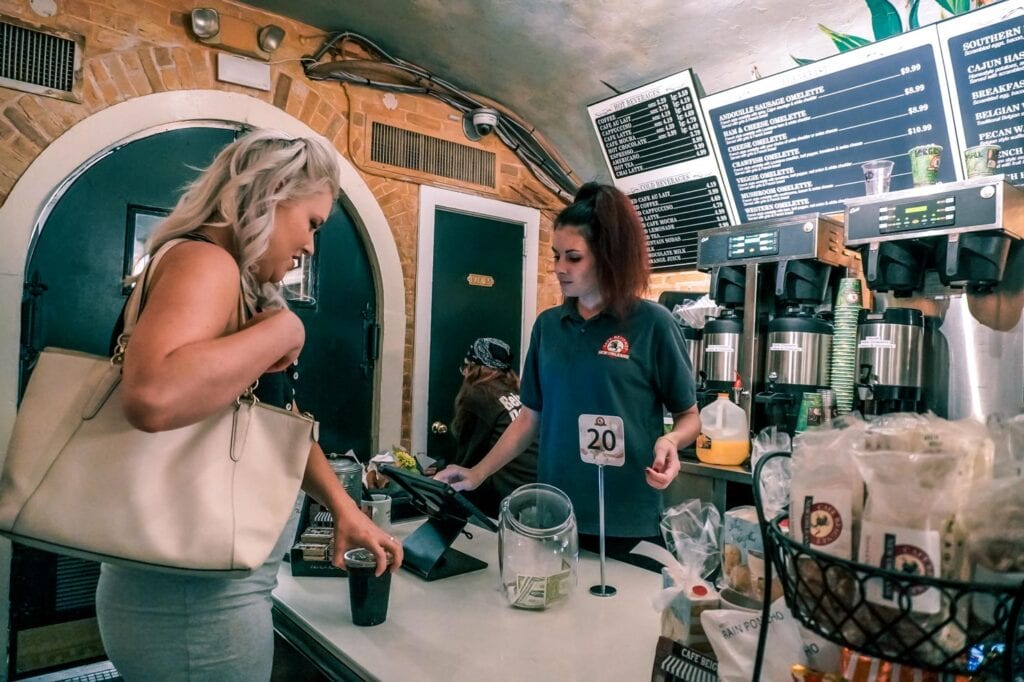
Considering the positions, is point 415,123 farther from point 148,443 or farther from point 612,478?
point 148,443

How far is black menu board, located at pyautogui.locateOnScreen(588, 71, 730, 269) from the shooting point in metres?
3.44

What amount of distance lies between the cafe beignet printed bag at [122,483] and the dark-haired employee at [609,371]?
860mm

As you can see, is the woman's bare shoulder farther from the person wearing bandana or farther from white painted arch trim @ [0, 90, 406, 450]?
white painted arch trim @ [0, 90, 406, 450]

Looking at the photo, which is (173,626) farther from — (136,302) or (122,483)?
(136,302)

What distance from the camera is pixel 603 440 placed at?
53.4 inches

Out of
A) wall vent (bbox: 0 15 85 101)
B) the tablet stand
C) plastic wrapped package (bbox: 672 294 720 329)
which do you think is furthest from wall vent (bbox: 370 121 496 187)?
the tablet stand

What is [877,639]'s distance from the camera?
0.53m

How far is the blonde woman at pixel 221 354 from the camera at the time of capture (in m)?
0.85

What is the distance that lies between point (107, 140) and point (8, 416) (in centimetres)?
122

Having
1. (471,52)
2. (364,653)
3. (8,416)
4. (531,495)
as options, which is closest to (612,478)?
(531,495)

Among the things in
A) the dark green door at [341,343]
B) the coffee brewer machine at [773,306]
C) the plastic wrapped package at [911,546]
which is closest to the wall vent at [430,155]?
the dark green door at [341,343]

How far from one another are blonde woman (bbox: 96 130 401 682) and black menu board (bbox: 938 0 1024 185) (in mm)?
2579

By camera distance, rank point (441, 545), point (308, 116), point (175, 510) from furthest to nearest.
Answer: point (308, 116), point (441, 545), point (175, 510)

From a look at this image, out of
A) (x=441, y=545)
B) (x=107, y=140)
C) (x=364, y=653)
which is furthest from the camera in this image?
(x=107, y=140)
